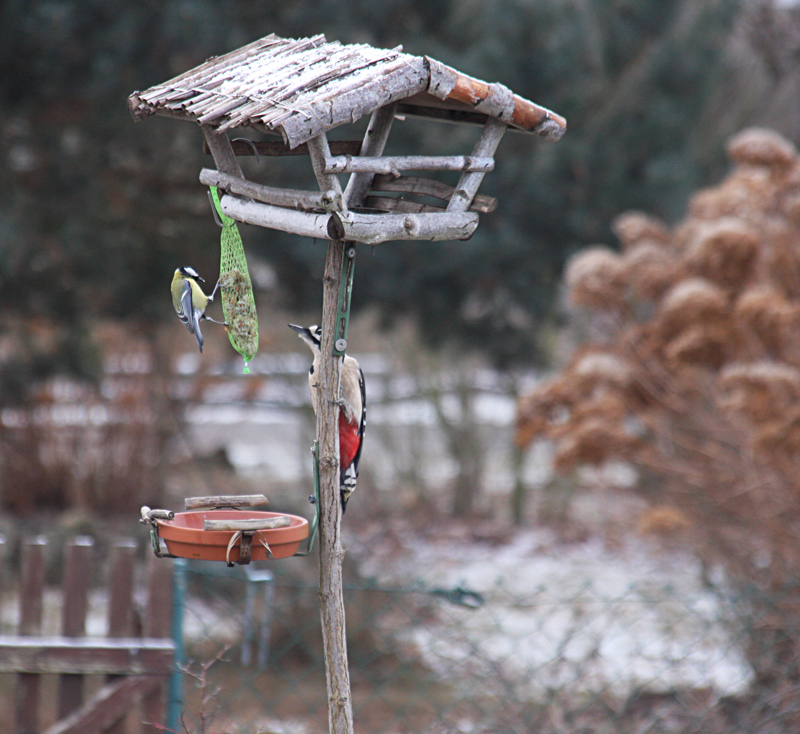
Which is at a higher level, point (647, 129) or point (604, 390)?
point (647, 129)

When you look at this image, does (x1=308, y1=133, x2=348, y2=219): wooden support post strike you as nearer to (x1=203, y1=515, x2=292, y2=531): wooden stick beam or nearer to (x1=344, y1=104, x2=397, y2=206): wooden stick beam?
(x1=344, y1=104, x2=397, y2=206): wooden stick beam

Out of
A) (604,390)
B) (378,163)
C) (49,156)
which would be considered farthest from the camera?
(49,156)

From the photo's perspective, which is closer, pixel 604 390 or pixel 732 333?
pixel 732 333

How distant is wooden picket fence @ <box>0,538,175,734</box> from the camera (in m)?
2.37

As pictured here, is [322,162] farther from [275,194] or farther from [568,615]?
[568,615]

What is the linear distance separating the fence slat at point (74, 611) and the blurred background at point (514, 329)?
25.7 inches

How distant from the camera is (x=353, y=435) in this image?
1558mm

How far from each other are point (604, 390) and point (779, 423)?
2.37ft

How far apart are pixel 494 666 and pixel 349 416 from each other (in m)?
1.46

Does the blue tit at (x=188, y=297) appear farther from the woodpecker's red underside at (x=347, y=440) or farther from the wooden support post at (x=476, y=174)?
the wooden support post at (x=476, y=174)

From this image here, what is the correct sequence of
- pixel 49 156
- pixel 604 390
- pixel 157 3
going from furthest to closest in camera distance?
pixel 49 156 → pixel 157 3 → pixel 604 390

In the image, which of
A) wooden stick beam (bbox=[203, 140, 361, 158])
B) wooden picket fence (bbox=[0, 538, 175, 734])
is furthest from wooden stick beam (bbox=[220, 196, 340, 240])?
wooden picket fence (bbox=[0, 538, 175, 734])

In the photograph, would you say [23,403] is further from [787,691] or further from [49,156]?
[787,691]

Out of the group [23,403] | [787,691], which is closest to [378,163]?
[787,691]
